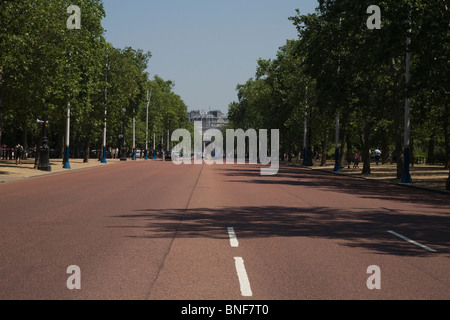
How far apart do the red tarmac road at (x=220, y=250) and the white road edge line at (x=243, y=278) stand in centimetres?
1

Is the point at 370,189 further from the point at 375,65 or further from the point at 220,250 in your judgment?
the point at 220,250

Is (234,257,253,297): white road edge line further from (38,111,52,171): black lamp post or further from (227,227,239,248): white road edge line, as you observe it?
(38,111,52,171): black lamp post

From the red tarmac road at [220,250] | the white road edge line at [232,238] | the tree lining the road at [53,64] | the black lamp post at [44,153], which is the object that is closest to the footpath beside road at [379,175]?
the black lamp post at [44,153]

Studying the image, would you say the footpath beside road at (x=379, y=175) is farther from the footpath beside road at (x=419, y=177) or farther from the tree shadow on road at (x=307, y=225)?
the tree shadow on road at (x=307, y=225)

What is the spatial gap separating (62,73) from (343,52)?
17.6 m

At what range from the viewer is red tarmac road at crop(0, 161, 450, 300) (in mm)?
6828

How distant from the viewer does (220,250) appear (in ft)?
31.2

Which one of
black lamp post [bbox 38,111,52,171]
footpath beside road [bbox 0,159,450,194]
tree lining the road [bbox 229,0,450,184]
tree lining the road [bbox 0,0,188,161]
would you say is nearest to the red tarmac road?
tree lining the road [bbox 229,0,450,184]

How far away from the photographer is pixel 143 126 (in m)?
106

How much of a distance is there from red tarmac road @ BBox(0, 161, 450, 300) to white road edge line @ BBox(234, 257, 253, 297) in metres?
0.01

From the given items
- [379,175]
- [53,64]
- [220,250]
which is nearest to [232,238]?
[220,250]

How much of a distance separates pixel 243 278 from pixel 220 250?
211 centimetres

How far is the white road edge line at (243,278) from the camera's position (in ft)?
21.8
